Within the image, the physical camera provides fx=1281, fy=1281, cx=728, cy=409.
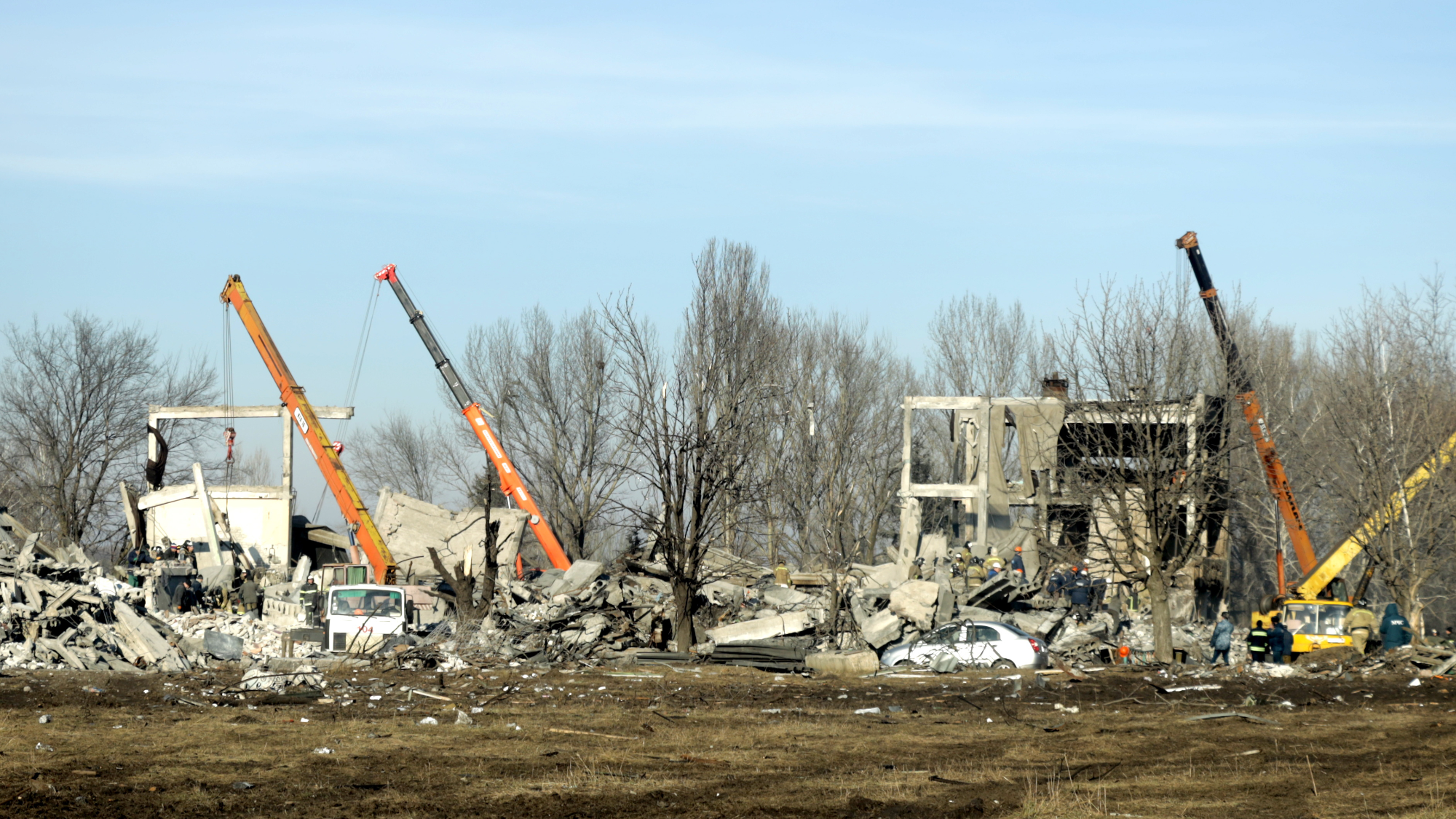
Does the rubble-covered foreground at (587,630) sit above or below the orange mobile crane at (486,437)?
below

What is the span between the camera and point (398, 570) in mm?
34656

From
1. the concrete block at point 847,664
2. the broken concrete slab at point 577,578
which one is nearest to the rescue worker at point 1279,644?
the concrete block at point 847,664

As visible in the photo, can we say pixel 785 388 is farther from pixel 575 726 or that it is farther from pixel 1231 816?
pixel 1231 816

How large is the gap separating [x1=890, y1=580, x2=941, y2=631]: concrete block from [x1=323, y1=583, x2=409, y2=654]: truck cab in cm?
915

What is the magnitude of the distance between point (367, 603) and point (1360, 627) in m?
19.6

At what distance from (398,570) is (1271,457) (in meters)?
23.1

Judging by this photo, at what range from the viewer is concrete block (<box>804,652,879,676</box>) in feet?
71.8

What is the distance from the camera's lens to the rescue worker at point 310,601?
26.5 meters

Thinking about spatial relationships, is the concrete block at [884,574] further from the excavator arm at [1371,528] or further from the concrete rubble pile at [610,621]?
the excavator arm at [1371,528]

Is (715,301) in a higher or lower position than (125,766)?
higher

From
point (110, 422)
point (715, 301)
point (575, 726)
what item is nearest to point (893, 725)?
point (575, 726)

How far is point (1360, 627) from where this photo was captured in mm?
25891

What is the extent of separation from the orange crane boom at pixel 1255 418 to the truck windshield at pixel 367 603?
66.4 ft

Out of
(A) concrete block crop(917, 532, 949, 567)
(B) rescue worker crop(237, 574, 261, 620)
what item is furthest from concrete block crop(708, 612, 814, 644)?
(B) rescue worker crop(237, 574, 261, 620)
